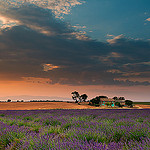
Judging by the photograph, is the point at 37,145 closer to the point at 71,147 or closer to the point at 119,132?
the point at 71,147

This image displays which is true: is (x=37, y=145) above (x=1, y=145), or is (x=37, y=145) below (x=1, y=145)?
above

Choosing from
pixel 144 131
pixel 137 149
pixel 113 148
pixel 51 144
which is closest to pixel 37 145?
pixel 51 144

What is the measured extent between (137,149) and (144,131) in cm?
183

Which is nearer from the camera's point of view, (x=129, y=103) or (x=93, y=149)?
(x=93, y=149)

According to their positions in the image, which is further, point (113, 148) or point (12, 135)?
point (12, 135)

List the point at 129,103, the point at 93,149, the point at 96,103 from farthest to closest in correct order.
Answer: the point at 96,103 → the point at 129,103 → the point at 93,149

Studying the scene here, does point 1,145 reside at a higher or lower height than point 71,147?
lower

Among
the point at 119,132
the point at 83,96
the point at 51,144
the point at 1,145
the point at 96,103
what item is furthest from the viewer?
the point at 83,96

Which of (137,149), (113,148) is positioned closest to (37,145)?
(113,148)

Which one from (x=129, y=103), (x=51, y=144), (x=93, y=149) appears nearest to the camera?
(x=93, y=149)

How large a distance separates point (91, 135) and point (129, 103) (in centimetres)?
4842

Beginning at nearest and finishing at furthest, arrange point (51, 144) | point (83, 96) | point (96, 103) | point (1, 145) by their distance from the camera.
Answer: point (51, 144)
point (1, 145)
point (96, 103)
point (83, 96)

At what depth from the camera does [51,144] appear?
2.85 meters

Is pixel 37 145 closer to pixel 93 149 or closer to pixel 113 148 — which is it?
pixel 93 149
